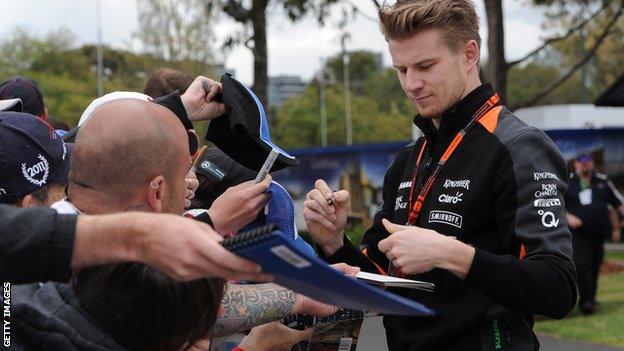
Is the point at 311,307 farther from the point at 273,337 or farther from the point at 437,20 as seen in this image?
the point at 437,20

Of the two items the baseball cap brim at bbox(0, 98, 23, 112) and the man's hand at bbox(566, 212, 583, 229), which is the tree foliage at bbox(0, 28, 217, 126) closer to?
the man's hand at bbox(566, 212, 583, 229)

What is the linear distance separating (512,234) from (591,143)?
641 inches

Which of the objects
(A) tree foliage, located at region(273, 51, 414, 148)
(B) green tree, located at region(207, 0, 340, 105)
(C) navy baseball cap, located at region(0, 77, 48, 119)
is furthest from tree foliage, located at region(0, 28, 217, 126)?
(C) navy baseball cap, located at region(0, 77, 48, 119)

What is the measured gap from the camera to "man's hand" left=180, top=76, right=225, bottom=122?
3479mm

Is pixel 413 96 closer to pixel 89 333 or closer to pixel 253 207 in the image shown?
pixel 253 207

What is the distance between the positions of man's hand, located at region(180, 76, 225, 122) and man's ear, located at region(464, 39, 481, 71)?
0.95 metres

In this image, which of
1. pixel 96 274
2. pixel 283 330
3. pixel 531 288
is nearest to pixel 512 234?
pixel 531 288

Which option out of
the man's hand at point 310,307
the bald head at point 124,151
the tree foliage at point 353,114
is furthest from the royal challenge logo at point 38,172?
the tree foliage at point 353,114

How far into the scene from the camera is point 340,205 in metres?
3.63

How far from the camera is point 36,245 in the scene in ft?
6.22

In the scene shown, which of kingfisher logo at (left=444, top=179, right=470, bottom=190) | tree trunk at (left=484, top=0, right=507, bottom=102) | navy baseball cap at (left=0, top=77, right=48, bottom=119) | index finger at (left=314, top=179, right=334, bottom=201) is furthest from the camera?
tree trunk at (left=484, top=0, right=507, bottom=102)

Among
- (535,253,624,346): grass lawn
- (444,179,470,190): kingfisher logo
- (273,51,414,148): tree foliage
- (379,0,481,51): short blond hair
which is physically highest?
(379,0,481,51): short blond hair

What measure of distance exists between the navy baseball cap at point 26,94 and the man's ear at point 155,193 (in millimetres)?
3756

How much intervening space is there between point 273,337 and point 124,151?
1.07 metres
